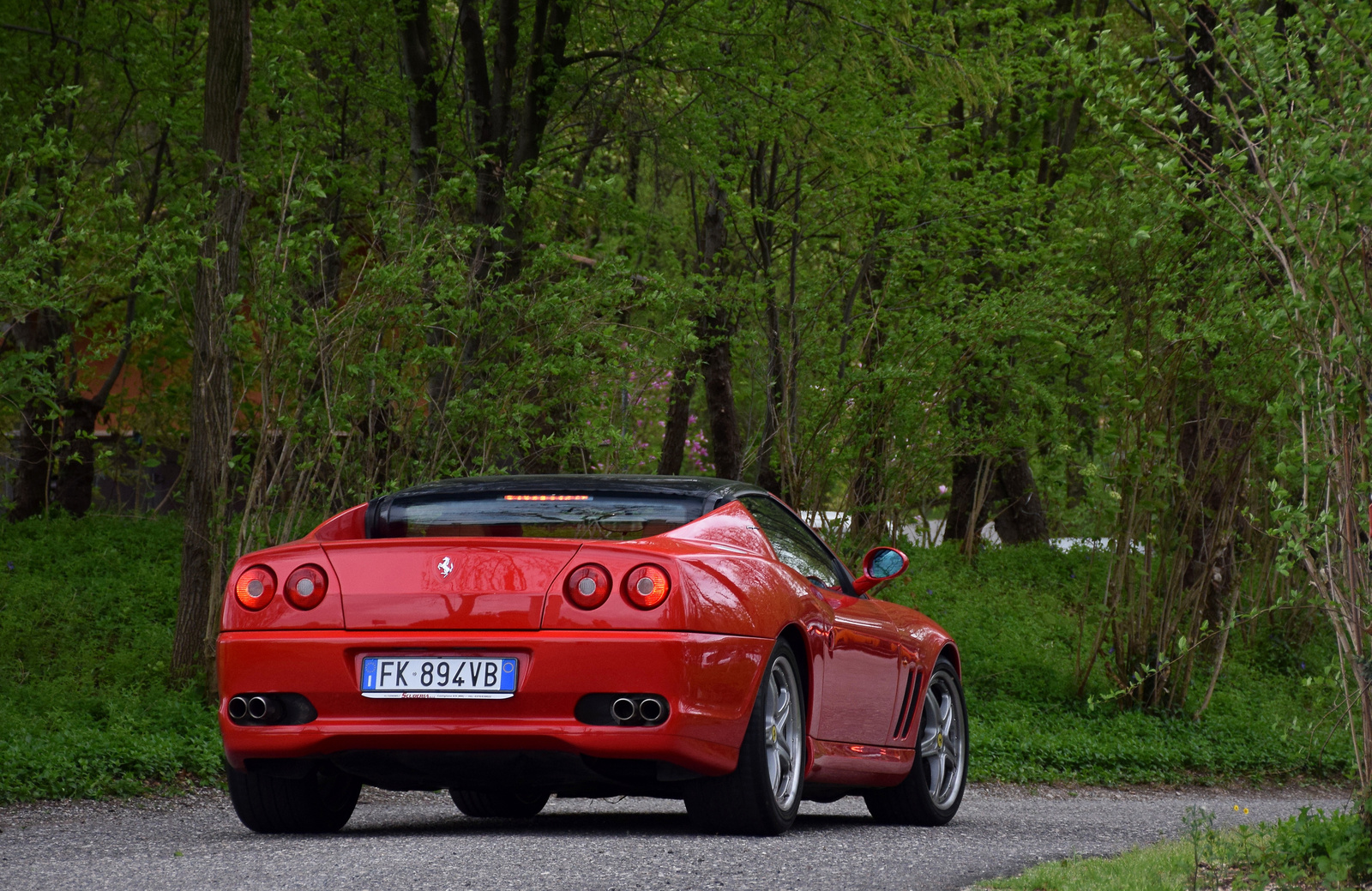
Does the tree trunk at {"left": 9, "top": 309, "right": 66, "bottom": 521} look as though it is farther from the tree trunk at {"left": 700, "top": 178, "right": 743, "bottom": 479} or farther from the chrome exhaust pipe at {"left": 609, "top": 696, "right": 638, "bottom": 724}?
the chrome exhaust pipe at {"left": 609, "top": 696, "right": 638, "bottom": 724}

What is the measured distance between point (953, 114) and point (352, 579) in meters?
18.3

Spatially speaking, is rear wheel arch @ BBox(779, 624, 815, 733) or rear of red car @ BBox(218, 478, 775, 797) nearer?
rear of red car @ BBox(218, 478, 775, 797)

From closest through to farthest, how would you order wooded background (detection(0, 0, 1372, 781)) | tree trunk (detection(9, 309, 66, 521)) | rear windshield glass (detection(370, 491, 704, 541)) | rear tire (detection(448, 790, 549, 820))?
1. rear windshield glass (detection(370, 491, 704, 541))
2. rear tire (detection(448, 790, 549, 820))
3. wooded background (detection(0, 0, 1372, 781))
4. tree trunk (detection(9, 309, 66, 521))

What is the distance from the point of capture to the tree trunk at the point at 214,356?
10.8m

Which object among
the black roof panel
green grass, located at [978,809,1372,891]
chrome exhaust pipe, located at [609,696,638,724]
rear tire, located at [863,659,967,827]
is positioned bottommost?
rear tire, located at [863,659,967,827]

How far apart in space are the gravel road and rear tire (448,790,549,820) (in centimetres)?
12

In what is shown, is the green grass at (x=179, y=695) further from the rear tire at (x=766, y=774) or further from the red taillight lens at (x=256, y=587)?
the rear tire at (x=766, y=774)

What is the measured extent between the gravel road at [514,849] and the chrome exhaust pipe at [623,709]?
0.45 meters

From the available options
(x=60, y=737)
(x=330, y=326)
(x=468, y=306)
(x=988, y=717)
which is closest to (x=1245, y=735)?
(x=988, y=717)

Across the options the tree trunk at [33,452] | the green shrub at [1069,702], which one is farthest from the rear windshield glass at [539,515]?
the tree trunk at [33,452]

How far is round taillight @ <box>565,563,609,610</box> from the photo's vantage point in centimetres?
575

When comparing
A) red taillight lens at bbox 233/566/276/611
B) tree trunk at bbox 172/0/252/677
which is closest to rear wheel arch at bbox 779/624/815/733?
red taillight lens at bbox 233/566/276/611

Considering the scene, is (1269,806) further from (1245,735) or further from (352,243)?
(352,243)

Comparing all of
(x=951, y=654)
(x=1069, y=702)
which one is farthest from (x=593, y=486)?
(x=1069, y=702)
